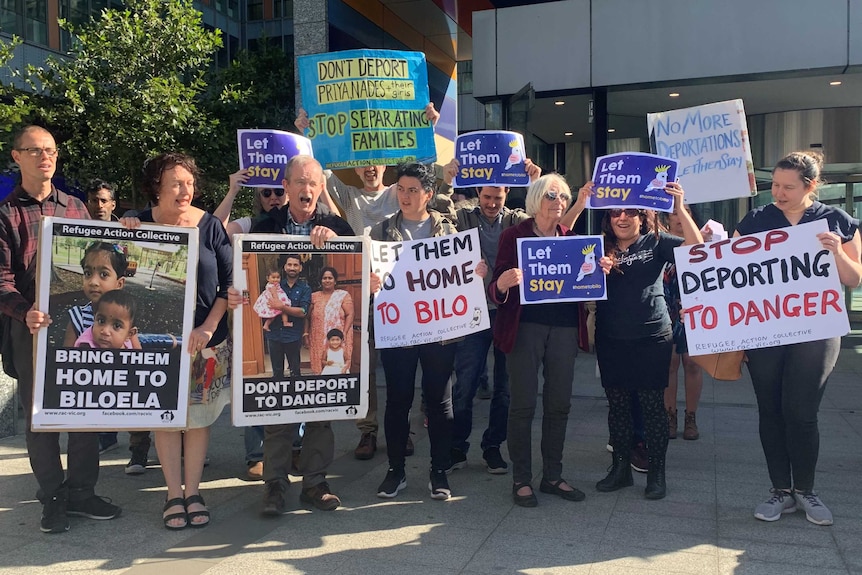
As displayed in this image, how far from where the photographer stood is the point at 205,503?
4574 millimetres

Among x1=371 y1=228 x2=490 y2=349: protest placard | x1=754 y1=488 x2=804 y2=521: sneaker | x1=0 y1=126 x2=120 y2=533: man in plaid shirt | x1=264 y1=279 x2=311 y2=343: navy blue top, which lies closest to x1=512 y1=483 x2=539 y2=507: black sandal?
x1=371 y1=228 x2=490 y2=349: protest placard

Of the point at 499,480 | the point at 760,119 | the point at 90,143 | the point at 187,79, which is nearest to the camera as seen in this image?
the point at 499,480

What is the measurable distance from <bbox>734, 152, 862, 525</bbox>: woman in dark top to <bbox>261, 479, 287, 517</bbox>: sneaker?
106 inches

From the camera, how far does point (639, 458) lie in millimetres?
5188

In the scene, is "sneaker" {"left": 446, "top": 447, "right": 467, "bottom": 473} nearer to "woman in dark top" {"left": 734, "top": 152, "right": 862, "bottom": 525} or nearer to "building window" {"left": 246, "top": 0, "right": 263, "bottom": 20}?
"woman in dark top" {"left": 734, "top": 152, "right": 862, "bottom": 525}

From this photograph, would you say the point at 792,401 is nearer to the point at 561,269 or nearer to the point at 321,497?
the point at 561,269

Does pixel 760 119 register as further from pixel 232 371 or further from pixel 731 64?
pixel 232 371

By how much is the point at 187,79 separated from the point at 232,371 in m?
11.7

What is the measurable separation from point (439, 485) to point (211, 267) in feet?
6.25

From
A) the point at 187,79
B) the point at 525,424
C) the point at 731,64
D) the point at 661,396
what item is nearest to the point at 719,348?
the point at 661,396

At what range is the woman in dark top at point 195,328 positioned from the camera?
4086 millimetres

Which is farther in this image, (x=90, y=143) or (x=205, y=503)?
(x=90, y=143)

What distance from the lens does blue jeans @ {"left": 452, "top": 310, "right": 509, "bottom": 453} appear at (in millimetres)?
5234

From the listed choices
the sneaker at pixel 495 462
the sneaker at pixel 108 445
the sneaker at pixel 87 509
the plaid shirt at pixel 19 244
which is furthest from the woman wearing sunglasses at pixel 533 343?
the sneaker at pixel 108 445
